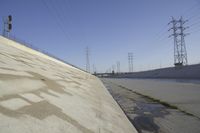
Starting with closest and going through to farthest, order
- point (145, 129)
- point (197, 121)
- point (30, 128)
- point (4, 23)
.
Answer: point (30, 128)
point (145, 129)
point (197, 121)
point (4, 23)

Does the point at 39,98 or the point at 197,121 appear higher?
the point at 39,98

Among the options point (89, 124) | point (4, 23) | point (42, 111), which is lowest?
point (89, 124)

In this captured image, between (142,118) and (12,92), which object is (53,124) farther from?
(142,118)

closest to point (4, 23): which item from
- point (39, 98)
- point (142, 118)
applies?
point (142, 118)

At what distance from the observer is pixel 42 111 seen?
10.9 feet

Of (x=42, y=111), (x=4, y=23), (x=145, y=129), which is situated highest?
(x=4, y=23)

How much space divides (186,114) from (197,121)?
4.00ft

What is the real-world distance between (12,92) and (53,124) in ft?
2.82

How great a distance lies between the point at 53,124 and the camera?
3033 mm

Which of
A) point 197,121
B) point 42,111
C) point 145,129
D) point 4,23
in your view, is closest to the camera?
point 42,111

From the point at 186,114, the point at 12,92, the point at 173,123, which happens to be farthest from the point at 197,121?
the point at 12,92

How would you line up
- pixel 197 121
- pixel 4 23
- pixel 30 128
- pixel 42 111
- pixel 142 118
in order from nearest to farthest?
pixel 30 128
pixel 42 111
pixel 197 121
pixel 142 118
pixel 4 23

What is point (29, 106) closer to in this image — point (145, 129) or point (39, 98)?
point (39, 98)

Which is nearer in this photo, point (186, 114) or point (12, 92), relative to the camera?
point (12, 92)
